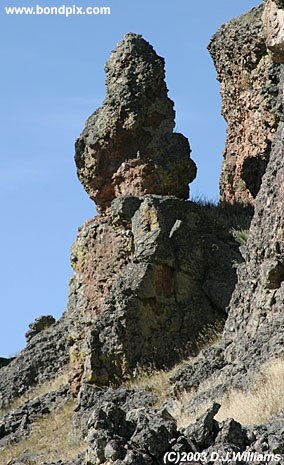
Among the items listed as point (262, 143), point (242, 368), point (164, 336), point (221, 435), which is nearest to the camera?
point (221, 435)

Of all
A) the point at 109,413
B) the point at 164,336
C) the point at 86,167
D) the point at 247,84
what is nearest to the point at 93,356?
the point at 164,336

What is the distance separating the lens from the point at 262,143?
1639 inches

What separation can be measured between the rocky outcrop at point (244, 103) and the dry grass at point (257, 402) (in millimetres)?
14197

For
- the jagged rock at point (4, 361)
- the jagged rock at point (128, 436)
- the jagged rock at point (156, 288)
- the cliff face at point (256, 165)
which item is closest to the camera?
the jagged rock at point (128, 436)

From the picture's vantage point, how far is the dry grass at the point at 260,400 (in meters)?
23.8

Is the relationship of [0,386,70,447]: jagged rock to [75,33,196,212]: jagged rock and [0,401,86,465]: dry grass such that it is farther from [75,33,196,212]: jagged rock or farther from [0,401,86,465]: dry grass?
[75,33,196,212]: jagged rock

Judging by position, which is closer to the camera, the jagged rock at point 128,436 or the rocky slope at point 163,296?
the jagged rock at point 128,436

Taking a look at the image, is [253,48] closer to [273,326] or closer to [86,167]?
[86,167]

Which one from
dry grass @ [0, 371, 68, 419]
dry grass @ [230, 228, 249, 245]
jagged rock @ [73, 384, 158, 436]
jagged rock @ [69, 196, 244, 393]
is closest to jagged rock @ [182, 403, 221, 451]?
jagged rock @ [73, 384, 158, 436]

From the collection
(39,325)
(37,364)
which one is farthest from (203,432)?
(39,325)

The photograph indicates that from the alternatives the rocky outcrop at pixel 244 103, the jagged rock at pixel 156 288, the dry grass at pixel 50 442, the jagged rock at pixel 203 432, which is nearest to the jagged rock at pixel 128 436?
the jagged rock at pixel 203 432

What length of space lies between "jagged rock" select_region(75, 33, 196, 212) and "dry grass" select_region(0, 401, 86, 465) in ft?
20.3

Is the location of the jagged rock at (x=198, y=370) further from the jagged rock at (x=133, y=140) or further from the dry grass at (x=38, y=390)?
the jagged rock at (x=133, y=140)

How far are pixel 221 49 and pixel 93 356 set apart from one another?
11.6 meters
